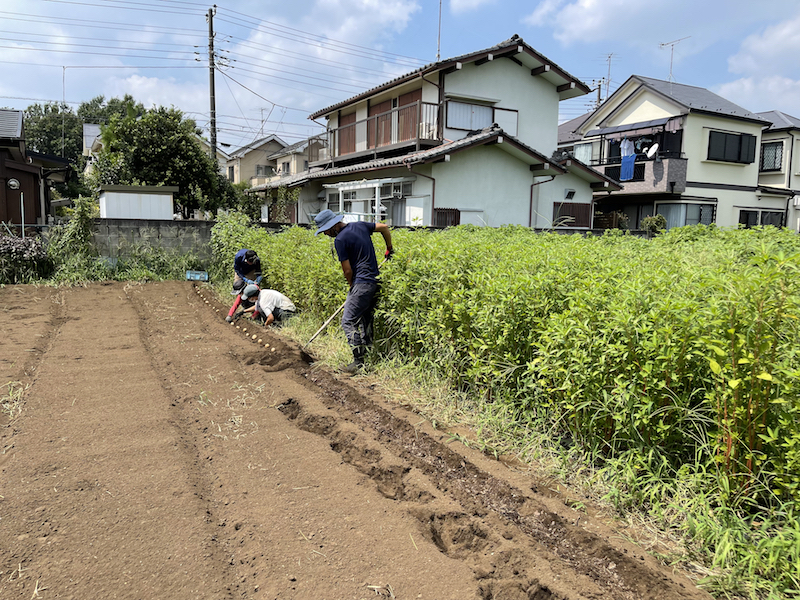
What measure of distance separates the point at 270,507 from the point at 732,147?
27769 millimetres

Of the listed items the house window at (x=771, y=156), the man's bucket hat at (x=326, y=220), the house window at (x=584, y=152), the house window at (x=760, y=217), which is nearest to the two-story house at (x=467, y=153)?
the house window at (x=584, y=152)

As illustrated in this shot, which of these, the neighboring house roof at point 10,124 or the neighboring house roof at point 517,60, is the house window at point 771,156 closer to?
the neighboring house roof at point 517,60

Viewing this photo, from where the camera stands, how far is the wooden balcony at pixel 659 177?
75.5 feet

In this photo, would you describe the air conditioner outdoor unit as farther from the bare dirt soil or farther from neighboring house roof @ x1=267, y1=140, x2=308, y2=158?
neighboring house roof @ x1=267, y1=140, x2=308, y2=158

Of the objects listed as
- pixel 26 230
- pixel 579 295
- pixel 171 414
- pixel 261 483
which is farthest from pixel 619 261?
pixel 26 230

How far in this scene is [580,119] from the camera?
32.2 metres

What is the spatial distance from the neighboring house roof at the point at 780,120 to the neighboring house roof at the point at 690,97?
1.73 meters

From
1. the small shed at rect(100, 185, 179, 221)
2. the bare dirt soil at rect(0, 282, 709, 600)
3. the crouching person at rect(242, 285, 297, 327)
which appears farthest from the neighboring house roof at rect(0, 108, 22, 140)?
the bare dirt soil at rect(0, 282, 709, 600)

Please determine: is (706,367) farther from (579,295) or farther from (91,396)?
(91,396)

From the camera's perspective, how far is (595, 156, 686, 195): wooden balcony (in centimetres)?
2300

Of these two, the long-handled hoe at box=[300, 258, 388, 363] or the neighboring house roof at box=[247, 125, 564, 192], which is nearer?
the long-handled hoe at box=[300, 258, 388, 363]

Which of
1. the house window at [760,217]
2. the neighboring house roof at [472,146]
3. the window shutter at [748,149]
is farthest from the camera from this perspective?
the house window at [760,217]

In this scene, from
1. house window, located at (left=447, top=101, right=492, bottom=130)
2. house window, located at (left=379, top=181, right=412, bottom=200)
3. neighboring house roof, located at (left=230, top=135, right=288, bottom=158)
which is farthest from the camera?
neighboring house roof, located at (left=230, top=135, right=288, bottom=158)

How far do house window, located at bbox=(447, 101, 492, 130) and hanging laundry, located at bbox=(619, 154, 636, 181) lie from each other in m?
8.11
